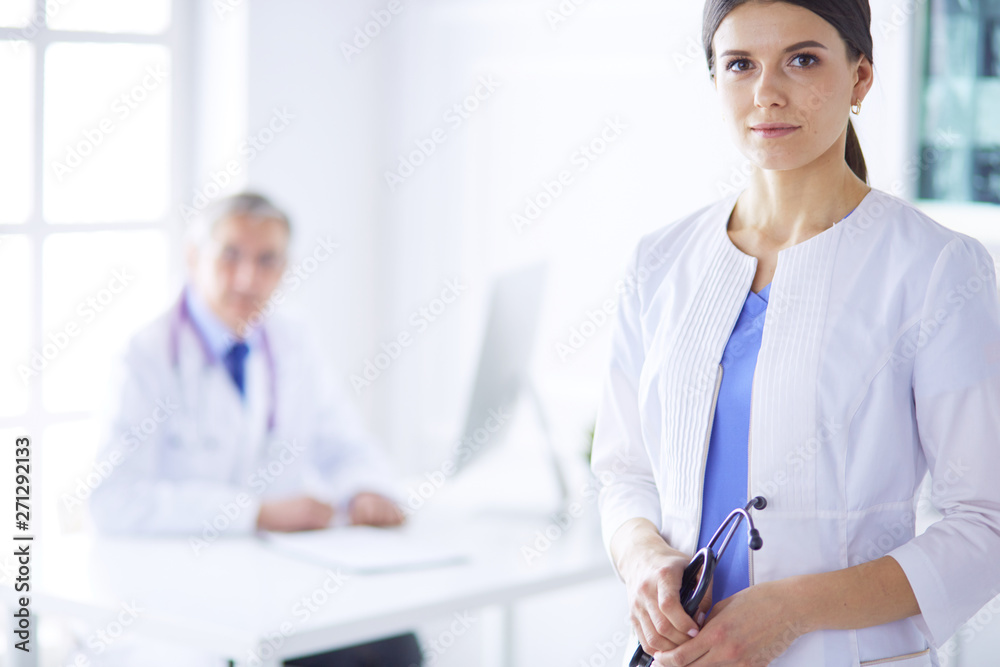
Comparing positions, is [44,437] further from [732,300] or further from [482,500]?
[732,300]

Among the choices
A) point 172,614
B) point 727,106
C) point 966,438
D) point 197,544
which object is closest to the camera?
point 966,438

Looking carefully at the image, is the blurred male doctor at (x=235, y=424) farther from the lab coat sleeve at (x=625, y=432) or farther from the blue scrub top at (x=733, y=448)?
the blue scrub top at (x=733, y=448)

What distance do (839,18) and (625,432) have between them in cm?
53

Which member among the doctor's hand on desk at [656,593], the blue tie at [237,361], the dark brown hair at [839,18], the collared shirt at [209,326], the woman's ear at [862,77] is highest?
the collared shirt at [209,326]

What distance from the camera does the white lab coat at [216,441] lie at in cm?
225

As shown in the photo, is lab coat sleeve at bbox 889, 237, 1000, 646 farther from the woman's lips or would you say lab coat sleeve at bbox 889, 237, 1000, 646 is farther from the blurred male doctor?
the blurred male doctor

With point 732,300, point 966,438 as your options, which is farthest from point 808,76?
point 966,438

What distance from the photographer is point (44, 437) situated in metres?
3.21

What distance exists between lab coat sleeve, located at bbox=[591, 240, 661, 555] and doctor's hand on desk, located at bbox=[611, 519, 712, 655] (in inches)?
3.1

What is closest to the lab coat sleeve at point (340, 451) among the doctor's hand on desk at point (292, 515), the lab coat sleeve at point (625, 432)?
the doctor's hand on desk at point (292, 515)

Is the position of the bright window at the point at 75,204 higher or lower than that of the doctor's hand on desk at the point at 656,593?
higher

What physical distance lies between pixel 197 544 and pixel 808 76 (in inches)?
63.8

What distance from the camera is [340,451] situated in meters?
2.82

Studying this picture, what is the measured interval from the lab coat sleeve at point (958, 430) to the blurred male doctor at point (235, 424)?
151cm
